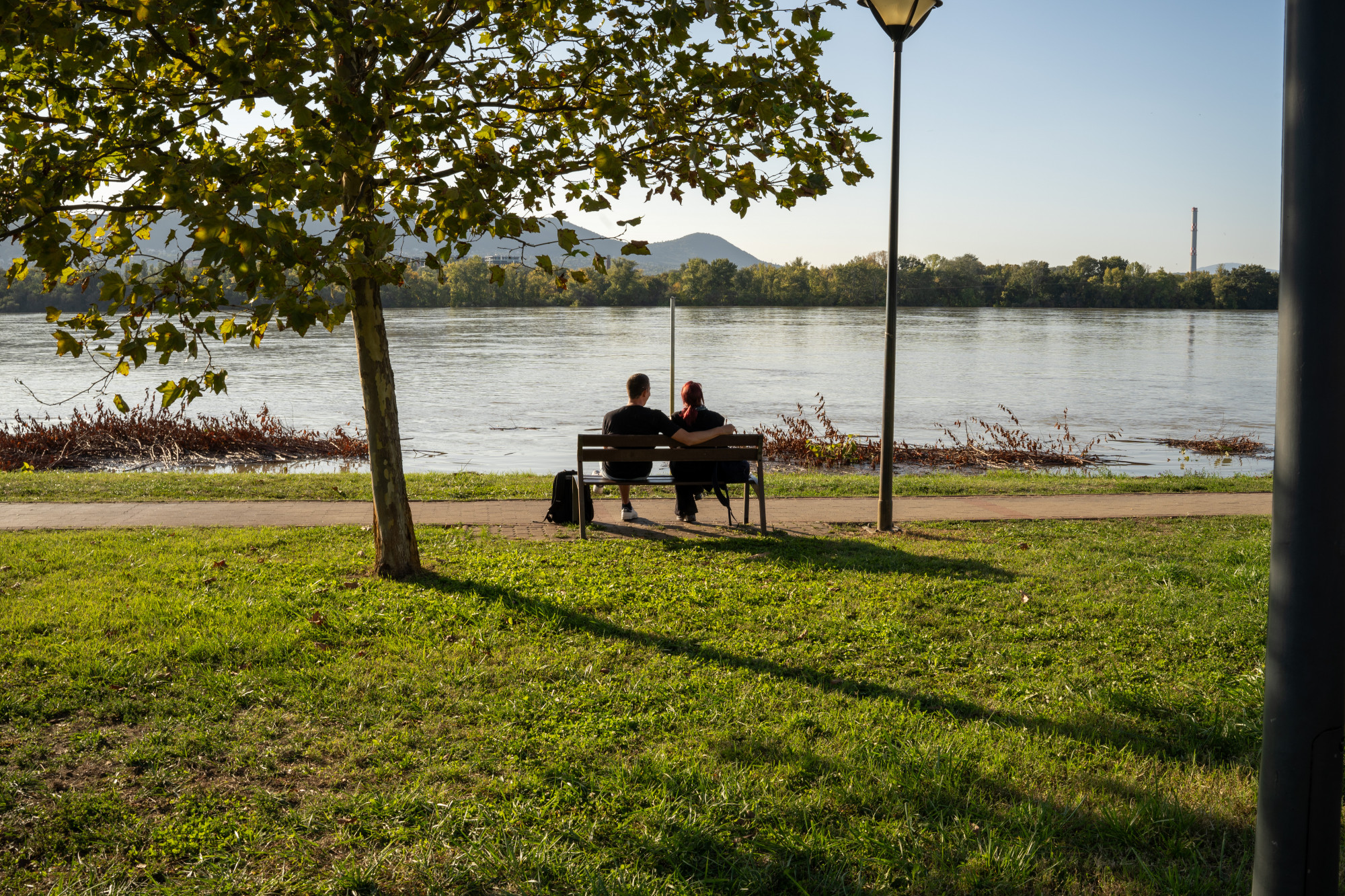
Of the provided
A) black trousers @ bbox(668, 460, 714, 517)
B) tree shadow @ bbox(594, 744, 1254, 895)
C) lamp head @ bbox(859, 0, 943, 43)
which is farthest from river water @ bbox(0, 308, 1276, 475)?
tree shadow @ bbox(594, 744, 1254, 895)

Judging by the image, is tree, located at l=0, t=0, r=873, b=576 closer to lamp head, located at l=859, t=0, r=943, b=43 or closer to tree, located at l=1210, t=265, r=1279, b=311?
lamp head, located at l=859, t=0, r=943, b=43

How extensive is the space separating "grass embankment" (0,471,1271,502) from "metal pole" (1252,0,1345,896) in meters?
8.27

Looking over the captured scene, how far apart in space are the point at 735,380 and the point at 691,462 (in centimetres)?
2599

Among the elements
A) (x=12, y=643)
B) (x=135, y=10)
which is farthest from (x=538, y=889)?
(x=135, y=10)

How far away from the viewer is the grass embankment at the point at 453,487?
10281 millimetres

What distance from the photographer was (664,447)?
27.8 feet

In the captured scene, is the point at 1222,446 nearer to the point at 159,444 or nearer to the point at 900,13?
the point at 900,13

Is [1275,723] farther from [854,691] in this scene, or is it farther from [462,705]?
[462,705]

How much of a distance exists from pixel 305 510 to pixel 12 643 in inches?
164

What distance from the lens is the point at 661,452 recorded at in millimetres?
8352

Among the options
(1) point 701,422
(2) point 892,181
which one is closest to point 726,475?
(1) point 701,422

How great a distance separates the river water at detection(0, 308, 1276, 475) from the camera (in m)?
21.8

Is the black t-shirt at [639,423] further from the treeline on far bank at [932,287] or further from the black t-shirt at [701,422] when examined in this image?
the treeline on far bank at [932,287]

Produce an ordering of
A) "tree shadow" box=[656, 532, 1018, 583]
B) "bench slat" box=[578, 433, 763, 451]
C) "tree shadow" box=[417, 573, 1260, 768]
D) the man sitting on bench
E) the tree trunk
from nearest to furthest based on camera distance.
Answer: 1. "tree shadow" box=[417, 573, 1260, 768]
2. the tree trunk
3. "tree shadow" box=[656, 532, 1018, 583]
4. "bench slat" box=[578, 433, 763, 451]
5. the man sitting on bench
